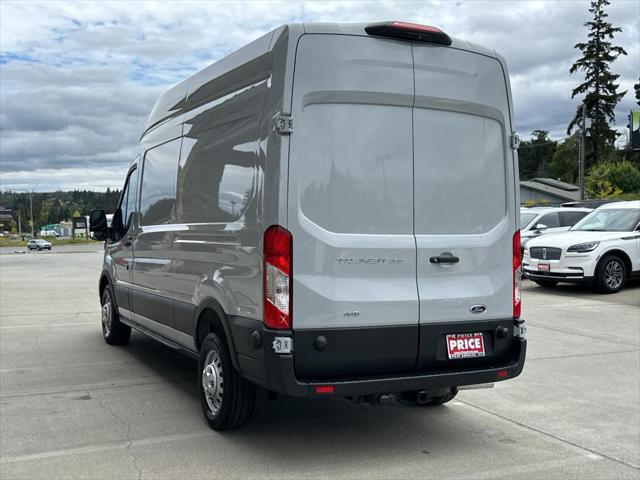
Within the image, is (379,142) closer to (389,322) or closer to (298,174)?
(298,174)

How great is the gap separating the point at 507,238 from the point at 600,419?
→ 1.70m

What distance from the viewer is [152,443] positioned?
5.11 m

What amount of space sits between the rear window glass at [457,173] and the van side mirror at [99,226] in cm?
495

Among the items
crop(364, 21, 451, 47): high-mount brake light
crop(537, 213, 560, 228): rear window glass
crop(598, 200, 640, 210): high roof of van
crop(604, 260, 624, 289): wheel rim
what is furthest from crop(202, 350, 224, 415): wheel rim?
crop(537, 213, 560, 228): rear window glass

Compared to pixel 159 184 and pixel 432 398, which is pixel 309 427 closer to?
pixel 432 398

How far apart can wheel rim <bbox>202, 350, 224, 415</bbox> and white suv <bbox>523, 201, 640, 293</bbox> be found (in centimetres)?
1041

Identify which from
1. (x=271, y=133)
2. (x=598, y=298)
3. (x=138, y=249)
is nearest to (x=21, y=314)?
(x=138, y=249)

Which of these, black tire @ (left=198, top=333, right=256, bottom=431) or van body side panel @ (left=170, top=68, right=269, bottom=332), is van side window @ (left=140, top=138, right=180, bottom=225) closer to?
van body side panel @ (left=170, top=68, right=269, bottom=332)

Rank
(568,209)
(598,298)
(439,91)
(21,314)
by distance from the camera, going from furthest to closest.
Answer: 1. (568,209)
2. (598,298)
3. (21,314)
4. (439,91)

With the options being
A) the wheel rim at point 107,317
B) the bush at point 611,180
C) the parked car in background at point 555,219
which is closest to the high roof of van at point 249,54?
the wheel rim at point 107,317

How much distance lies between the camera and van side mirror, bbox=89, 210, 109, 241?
28.5 ft

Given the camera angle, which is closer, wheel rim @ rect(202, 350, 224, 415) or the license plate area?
the license plate area

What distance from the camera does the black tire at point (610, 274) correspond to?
556 inches

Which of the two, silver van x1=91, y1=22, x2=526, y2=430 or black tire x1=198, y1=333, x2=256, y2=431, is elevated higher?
silver van x1=91, y1=22, x2=526, y2=430
